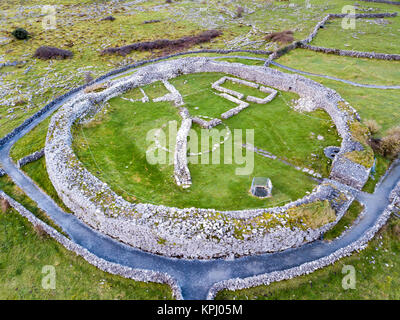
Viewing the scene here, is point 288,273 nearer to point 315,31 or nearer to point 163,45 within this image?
point 163,45

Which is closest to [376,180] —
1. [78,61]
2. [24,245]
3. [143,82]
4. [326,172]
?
[326,172]

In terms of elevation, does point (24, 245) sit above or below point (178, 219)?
below

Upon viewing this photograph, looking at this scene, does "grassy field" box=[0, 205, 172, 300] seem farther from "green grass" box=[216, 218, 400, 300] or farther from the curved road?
"green grass" box=[216, 218, 400, 300]

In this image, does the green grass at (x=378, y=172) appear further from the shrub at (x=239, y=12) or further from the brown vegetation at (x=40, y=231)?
the shrub at (x=239, y=12)

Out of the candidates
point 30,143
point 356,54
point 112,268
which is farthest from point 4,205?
point 356,54

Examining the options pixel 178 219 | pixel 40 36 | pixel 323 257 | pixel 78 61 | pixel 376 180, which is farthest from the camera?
pixel 40 36

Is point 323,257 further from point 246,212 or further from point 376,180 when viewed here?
point 376,180
